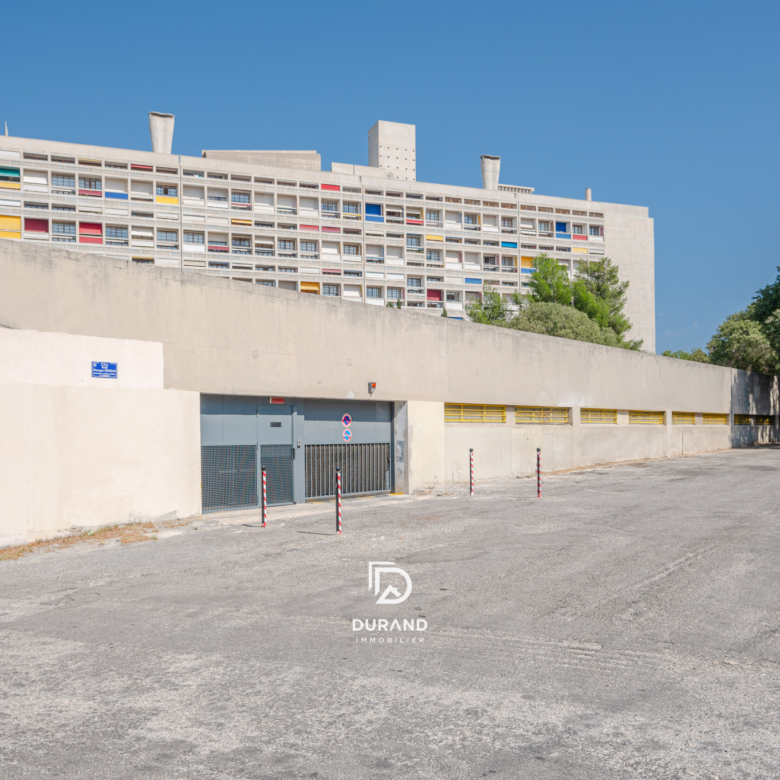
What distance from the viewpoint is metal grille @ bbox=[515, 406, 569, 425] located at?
27.8 meters

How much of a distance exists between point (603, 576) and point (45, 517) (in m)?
10.1

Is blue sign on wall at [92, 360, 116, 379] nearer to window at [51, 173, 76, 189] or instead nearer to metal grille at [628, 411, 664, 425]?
metal grille at [628, 411, 664, 425]

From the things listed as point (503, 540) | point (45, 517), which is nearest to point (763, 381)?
point (503, 540)

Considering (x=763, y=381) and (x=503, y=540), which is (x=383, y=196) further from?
(x=503, y=540)

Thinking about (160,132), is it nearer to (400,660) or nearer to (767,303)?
(767,303)

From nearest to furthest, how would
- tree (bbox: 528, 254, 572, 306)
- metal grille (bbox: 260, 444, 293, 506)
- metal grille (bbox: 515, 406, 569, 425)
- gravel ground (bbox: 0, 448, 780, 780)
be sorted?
gravel ground (bbox: 0, 448, 780, 780)
metal grille (bbox: 260, 444, 293, 506)
metal grille (bbox: 515, 406, 569, 425)
tree (bbox: 528, 254, 572, 306)

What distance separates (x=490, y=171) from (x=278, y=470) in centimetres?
7351

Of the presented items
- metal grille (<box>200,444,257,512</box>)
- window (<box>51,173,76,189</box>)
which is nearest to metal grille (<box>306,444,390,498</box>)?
metal grille (<box>200,444,257,512</box>)

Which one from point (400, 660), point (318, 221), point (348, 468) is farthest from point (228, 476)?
point (318, 221)

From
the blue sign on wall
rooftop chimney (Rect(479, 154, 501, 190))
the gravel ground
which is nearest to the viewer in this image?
the gravel ground

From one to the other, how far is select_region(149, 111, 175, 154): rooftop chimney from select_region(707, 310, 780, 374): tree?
52.5 meters

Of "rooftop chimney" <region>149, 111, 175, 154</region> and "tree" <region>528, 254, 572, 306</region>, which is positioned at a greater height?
"rooftop chimney" <region>149, 111, 175, 154</region>

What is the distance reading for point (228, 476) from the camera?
17781 millimetres

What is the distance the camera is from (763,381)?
49.1m
